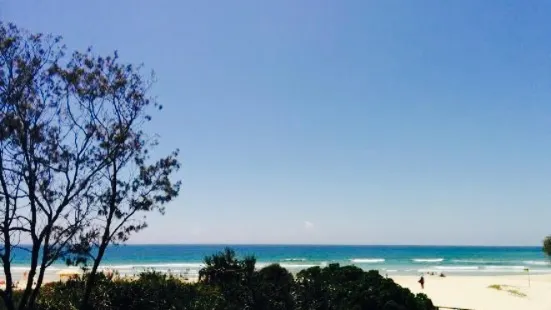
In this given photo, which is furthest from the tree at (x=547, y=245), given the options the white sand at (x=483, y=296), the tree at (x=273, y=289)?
the tree at (x=273, y=289)

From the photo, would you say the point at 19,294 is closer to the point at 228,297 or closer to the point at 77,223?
the point at 77,223

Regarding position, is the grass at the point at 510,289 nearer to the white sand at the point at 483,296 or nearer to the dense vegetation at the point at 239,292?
the white sand at the point at 483,296

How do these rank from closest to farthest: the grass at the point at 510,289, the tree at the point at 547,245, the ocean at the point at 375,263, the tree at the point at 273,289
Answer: the tree at the point at 273,289
the grass at the point at 510,289
the tree at the point at 547,245
the ocean at the point at 375,263

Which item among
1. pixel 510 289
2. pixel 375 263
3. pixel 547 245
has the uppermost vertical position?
pixel 547 245

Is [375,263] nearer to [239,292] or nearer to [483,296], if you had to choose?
[483,296]

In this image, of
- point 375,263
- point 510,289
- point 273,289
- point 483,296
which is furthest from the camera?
point 375,263

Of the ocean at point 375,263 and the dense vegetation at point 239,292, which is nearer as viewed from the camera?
the dense vegetation at point 239,292

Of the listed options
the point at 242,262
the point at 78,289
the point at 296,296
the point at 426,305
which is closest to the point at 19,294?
the point at 78,289

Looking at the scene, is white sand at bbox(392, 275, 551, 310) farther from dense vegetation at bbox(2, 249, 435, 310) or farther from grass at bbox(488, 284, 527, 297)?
dense vegetation at bbox(2, 249, 435, 310)

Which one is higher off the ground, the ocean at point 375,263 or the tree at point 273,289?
the tree at point 273,289

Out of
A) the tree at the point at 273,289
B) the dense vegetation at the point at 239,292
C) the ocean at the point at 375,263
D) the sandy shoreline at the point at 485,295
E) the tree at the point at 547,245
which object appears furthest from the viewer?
the ocean at the point at 375,263

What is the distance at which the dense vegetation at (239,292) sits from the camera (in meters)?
16.6

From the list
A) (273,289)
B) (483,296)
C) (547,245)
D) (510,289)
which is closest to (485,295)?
(483,296)

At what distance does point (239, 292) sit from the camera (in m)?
17.5
